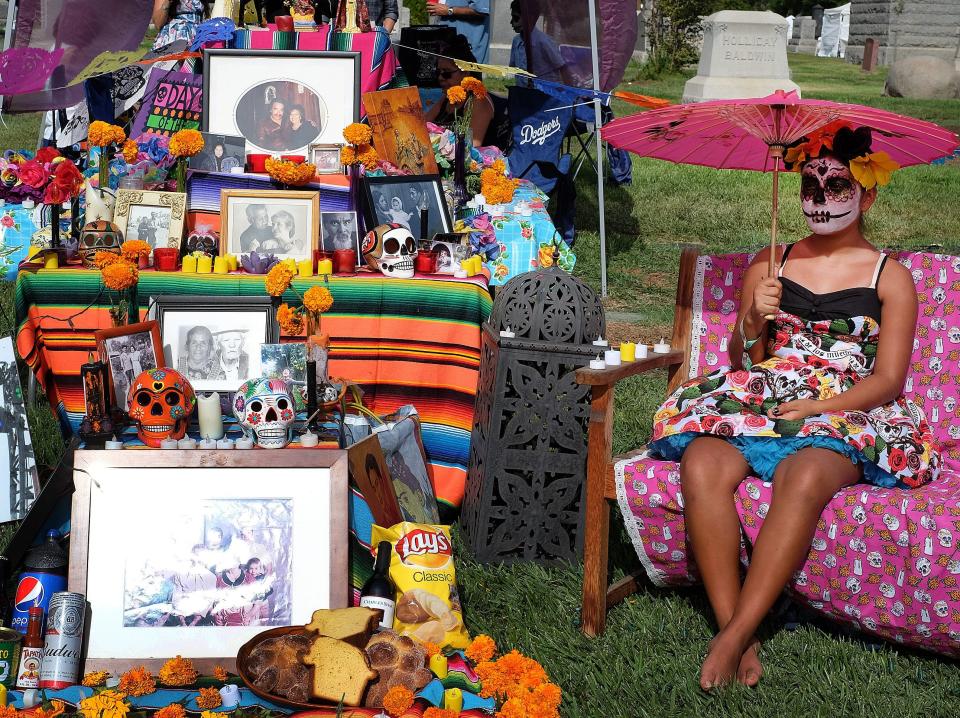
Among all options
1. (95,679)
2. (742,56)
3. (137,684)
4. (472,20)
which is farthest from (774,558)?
(742,56)

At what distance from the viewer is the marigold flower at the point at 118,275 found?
154 inches

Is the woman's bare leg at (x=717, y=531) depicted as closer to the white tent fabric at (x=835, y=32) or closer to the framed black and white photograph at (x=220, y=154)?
the framed black and white photograph at (x=220, y=154)

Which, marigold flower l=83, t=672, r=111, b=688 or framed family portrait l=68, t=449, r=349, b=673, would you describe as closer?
marigold flower l=83, t=672, r=111, b=688

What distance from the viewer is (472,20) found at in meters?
9.59

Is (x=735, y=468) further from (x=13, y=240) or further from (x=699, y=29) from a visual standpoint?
(x=699, y=29)

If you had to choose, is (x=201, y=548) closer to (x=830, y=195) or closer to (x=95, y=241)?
(x=95, y=241)

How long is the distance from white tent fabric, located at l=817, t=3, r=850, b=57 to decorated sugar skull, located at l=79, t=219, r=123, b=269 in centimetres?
3211

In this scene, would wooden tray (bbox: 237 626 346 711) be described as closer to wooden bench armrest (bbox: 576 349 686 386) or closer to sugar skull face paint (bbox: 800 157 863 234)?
wooden bench armrest (bbox: 576 349 686 386)

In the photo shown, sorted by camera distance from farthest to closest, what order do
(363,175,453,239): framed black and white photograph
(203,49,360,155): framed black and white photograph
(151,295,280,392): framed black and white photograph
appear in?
1. (203,49,360,155): framed black and white photograph
2. (363,175,453,239): framed black and white photograph
3. (151,295,280,392): framed black and white photograph

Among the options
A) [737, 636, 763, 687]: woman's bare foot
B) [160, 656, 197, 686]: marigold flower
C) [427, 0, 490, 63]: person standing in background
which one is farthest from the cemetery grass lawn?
[427, 0, 490, 63]: person standing in background

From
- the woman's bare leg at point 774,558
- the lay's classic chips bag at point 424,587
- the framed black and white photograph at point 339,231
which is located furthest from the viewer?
the framed black and white photograph at point 339,231

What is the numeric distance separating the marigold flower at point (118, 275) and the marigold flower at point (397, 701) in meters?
1.92

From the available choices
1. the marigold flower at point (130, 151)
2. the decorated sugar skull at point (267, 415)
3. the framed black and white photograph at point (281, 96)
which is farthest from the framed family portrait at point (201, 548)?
the framed black and white photograph at point (281, 96)

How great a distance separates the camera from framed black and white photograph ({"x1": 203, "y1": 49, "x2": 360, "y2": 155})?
4.92 m
